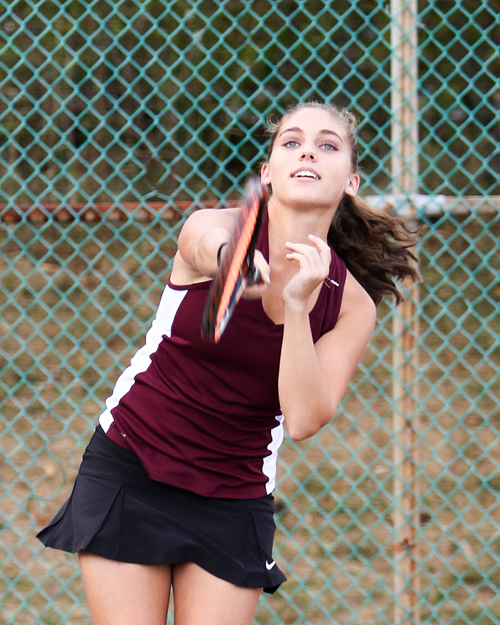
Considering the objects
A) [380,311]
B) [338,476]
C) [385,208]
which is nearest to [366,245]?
[385,208]

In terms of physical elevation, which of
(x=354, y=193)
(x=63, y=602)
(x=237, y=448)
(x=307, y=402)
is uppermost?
(x=354, y=193)

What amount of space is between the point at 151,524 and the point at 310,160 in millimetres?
1012

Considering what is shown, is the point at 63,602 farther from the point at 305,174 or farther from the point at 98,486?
the point at 305,174

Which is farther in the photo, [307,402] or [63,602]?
[63,602]

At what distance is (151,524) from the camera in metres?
2.06

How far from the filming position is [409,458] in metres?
3.01

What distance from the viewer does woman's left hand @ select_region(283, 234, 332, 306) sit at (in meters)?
1.92

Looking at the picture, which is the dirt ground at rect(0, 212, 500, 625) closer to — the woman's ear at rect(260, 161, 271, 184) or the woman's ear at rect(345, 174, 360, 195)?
the woman's ear at rect(345, 174, 360, 195)

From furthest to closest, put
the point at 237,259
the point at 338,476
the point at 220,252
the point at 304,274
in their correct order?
1. the point at 338,476
2. the point at 304,274
3. the point at 220,252
4. the point at 237,259

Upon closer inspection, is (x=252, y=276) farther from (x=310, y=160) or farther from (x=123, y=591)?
(x=123, y=591)

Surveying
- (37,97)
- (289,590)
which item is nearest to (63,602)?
(289,590)

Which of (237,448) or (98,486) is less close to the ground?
(237,448)

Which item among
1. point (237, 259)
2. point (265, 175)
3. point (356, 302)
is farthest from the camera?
point (265, 175)

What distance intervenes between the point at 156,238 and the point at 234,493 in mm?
3426
